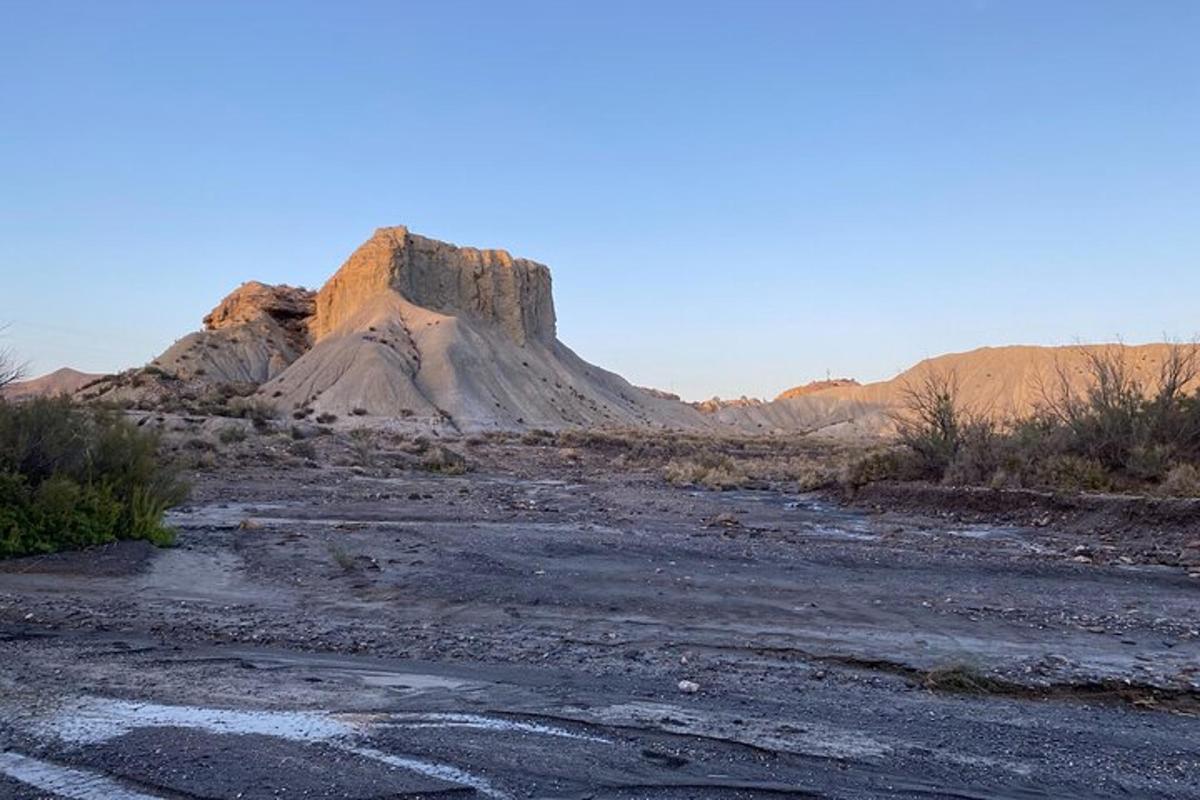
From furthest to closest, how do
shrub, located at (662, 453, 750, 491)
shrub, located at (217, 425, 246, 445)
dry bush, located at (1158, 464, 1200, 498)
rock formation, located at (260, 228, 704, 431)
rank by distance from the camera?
1. rock formation, located at (260, 228, 704, 431)
2. shrub, located at (217, 425, 246, 445)
3. shrub, located at (662, 453, 750, 491)
4. dry bush, located at (1158, 464, 1200, 498)

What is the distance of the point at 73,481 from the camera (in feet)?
41.6

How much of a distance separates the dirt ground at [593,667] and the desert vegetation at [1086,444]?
459 centimetres

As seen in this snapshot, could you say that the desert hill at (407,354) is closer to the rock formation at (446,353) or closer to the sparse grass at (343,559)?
the rock formation at (446,353)

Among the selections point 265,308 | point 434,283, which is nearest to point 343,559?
point 434,283

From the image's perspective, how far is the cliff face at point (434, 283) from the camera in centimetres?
7862

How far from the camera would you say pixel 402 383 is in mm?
63906

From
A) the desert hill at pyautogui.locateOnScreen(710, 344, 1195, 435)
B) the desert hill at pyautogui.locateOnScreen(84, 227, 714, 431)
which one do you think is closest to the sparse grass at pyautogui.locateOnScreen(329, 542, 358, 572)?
the desert hill at pyautogui.locateOnScreen(84, 227, 714, 431)

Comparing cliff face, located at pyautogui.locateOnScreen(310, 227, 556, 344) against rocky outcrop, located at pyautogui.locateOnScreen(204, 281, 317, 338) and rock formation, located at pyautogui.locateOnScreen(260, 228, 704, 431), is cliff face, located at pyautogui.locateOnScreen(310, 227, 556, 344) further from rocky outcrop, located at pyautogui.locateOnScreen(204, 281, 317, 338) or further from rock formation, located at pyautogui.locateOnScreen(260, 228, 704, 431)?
rocky outcrop, located at pyautogui.locateOnScreen(204, 281, 317, 338)

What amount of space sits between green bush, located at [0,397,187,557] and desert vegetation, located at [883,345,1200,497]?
706 inches

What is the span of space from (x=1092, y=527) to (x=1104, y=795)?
14024 mm

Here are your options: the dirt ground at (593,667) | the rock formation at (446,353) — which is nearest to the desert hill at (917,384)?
the rock formation at (446,353)

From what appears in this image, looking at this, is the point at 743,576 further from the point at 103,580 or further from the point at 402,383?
the point at 402,383

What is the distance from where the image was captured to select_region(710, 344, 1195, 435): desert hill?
308 ft

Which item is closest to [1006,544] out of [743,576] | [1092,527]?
[1092,527]
